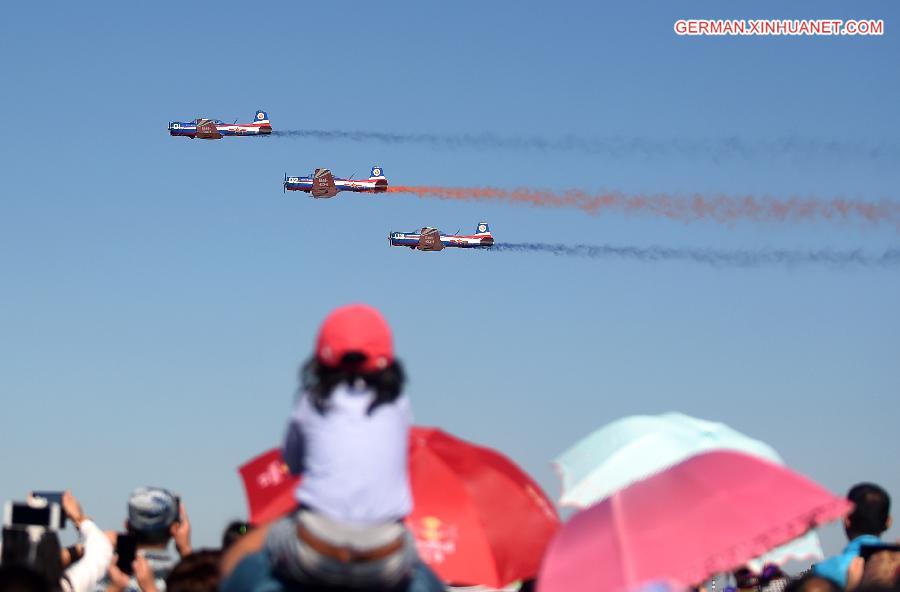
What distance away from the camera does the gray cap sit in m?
12.0

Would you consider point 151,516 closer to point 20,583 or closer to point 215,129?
point 20,583

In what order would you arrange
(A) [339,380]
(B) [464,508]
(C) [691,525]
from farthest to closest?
(B) [464,508] < (A) [339,380] < (C) [691,525]

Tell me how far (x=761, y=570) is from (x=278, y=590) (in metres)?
10.5

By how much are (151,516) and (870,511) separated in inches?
241

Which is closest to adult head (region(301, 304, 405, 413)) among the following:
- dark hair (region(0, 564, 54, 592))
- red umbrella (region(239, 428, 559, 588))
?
dark hair (region(0, 564, 54, 592))

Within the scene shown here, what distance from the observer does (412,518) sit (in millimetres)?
13359

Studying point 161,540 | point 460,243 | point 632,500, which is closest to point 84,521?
point 161,540

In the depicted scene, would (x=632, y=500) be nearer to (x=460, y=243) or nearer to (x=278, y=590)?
(x=278, y=590)

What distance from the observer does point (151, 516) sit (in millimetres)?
12000

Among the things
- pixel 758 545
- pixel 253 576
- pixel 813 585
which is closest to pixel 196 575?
pixel 253 576

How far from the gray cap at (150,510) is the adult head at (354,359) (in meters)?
3.71

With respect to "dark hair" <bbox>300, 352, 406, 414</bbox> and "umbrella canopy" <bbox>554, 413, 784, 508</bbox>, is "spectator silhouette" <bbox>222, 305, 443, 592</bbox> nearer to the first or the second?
"dark hair" <bbox>300, 352, 406, 414</bbox>

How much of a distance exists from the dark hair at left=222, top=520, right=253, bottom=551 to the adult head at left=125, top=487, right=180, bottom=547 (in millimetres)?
718

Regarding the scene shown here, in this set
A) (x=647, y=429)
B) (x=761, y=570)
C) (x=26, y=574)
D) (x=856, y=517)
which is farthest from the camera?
(x=761, y=570)
